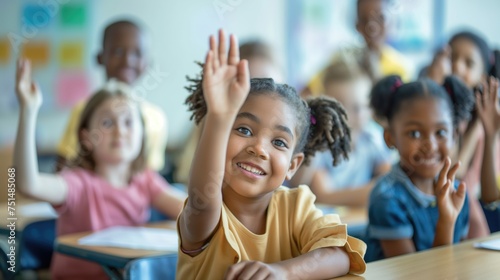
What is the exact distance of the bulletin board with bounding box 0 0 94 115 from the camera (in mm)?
4555

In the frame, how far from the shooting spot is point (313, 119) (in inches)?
64.5

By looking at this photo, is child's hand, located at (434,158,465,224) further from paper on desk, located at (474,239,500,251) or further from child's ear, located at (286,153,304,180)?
child's ear, located at (286,153,304,180)

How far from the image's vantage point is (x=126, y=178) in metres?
2.87

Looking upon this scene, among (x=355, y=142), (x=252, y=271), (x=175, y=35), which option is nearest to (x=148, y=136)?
(x=355, y=142)

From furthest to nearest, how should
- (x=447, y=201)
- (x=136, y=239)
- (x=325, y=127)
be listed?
(x=136, y=239) < (x=447, y=201) < (x=325, y=127)

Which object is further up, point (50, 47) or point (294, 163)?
point (50, 47)

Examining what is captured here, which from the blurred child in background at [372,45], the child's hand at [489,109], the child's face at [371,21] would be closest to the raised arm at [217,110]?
the child's hand at [489,109]

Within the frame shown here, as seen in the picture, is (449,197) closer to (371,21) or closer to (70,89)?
(371,21)

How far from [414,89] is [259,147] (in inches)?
36.4

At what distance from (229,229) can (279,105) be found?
0.27m

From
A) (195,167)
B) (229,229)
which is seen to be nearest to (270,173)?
(229,229)

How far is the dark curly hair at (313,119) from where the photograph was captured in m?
1.50

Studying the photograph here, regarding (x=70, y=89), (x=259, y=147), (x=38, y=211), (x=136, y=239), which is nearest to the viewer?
(x=259, y=147)

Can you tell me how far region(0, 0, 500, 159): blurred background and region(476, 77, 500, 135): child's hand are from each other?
1.78 meters
